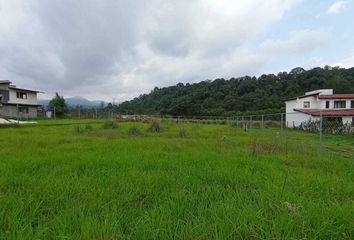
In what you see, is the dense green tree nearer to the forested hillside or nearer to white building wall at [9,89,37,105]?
white building wall at [9,89,37,105]

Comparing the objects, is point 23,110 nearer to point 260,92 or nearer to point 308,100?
point 308,100

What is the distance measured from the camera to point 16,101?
36.8 m

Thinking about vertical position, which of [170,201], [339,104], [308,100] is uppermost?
[308,100]

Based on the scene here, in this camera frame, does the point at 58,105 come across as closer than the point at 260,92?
Yes

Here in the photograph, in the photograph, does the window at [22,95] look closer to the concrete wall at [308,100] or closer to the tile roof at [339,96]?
the concrete wall at [308,100]

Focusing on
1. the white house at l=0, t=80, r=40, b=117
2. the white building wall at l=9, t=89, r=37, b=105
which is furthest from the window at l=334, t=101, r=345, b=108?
the white building wall at l=9, t=89, r=37, b=105

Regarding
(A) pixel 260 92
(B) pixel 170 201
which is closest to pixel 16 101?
(B) pixel 170 201

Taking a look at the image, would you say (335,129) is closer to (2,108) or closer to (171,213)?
(171,213)

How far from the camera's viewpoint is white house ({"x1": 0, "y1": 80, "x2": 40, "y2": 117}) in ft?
115

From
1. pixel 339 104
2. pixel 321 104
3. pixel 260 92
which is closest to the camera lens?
pixel 339 104

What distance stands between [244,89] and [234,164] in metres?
56.5

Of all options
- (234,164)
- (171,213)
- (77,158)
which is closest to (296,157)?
(234,164)

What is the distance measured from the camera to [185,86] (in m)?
78.2

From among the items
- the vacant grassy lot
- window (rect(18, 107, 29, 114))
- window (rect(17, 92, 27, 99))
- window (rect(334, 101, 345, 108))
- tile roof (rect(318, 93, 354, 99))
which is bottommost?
the vacant grassy lot
